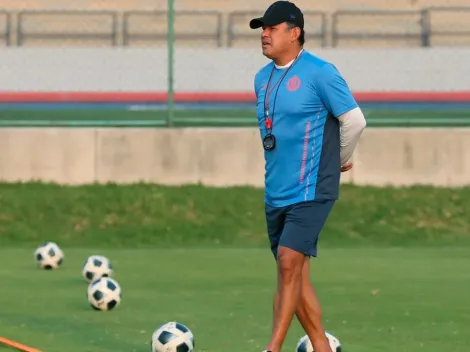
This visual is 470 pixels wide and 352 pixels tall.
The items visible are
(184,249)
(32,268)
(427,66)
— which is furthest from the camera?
(427,66)

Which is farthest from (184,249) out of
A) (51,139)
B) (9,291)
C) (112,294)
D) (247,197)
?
(112,294)

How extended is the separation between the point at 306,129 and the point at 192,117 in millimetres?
11370

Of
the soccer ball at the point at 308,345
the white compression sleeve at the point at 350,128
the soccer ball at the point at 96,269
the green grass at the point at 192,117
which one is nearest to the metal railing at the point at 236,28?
the green grass at the point at 192,117

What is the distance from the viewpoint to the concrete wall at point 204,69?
2056 centimetres

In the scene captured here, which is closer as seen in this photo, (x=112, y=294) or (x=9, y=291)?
(x=112, y=294)

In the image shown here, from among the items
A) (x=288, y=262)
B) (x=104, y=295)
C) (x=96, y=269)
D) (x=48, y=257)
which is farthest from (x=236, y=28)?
(x=288, y=262)

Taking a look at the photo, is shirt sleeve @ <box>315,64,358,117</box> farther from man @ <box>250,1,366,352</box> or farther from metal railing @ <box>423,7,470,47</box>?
metal railing @ <box>423,7,470,47</box>

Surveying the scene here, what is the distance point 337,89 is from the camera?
747 centimetres

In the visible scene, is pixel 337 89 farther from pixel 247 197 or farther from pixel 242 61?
pixel 242 61

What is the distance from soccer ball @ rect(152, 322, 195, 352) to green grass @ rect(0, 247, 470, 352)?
1.62 feet

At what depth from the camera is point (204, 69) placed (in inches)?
808

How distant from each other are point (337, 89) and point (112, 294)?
3.88m

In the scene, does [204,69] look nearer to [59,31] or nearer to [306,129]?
[59,31]

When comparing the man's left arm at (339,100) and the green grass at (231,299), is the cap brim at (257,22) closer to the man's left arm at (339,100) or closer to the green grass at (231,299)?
the man's left arm at (339,100)
